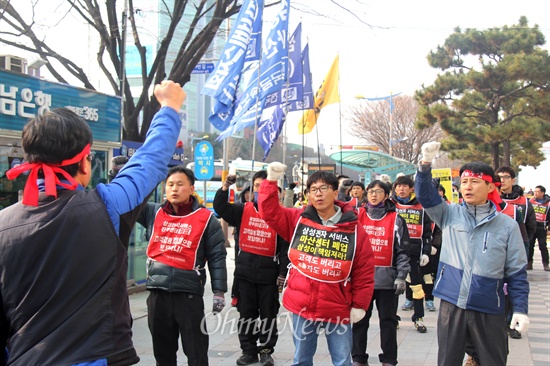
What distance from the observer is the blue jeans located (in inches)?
165

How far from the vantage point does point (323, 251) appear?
4.27 meters

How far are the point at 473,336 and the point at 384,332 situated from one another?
60.3 inches

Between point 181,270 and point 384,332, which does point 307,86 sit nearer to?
point 384,332

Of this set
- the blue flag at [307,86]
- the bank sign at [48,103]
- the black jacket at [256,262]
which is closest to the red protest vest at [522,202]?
the blue flag at [307,86]

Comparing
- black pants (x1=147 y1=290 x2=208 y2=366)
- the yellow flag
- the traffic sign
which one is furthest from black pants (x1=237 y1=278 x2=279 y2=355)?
the traffic sign

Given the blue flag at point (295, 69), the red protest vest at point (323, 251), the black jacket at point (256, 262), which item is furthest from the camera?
the blue flag at point (295, 69)

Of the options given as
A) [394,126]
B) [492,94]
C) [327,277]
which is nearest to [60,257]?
[327,277]

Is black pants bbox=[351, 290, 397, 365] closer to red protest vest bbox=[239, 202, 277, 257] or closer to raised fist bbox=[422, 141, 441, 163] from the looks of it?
red protest vest bbox=[239, 202, 277, 257]

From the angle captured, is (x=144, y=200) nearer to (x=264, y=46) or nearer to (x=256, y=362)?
(x=256, y=362)

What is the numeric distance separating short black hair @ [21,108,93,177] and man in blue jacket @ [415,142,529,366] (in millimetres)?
2737

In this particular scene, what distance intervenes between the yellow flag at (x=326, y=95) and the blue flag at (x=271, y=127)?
12.8ft

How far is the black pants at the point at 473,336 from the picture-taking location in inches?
155

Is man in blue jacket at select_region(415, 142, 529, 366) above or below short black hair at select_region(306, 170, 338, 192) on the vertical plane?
below

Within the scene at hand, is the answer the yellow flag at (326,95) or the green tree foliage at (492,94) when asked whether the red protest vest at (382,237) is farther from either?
the green tree foliage at (492,94)
